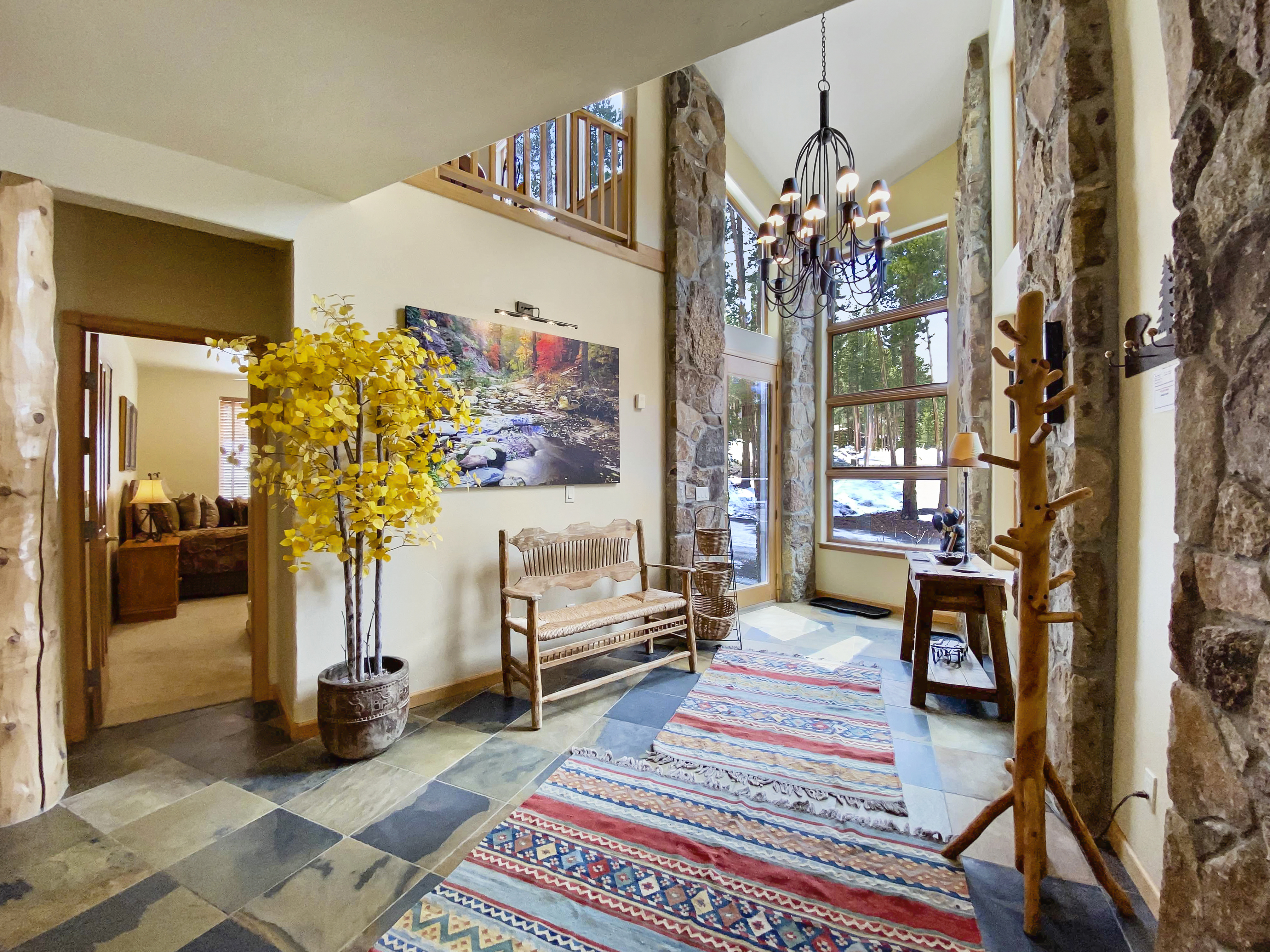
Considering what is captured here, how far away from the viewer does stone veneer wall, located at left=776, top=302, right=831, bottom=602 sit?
5.23 metres

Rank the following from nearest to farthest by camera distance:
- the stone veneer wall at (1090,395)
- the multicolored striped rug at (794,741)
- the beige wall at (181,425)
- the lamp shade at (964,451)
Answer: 1. the stone veneer wall at (1090,395)
2. the multicolored striped rug at (794,741)
3. the lamp shade at (964,451)
4. the beige wall at (181,425)

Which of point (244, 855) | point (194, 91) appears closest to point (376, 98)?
point (194, 91)

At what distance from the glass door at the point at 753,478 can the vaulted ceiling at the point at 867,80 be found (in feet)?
6.51

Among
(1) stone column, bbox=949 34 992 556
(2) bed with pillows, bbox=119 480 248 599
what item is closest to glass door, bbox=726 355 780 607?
(1) stone column, bbox=949 34 992 556

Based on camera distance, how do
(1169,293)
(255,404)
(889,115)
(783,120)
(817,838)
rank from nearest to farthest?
(1169,293), (817,838), (255,404), (889,115), (783,120)

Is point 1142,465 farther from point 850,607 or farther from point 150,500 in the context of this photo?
point 150,500

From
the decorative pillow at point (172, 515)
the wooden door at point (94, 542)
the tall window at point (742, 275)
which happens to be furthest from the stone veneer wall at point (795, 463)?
the decorative pillow at point (172, 515)

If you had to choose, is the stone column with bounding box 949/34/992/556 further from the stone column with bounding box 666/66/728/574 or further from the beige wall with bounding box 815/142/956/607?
the stone column with bounding box 666/66/728/574

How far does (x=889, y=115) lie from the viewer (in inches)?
169

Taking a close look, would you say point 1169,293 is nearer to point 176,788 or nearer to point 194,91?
point 194,91

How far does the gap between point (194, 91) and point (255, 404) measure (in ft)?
5.28

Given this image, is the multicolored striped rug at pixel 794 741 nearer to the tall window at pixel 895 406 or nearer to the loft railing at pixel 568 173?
the tall window at pixel 895 406

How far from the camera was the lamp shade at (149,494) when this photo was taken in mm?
5219

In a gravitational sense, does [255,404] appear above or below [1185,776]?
above
